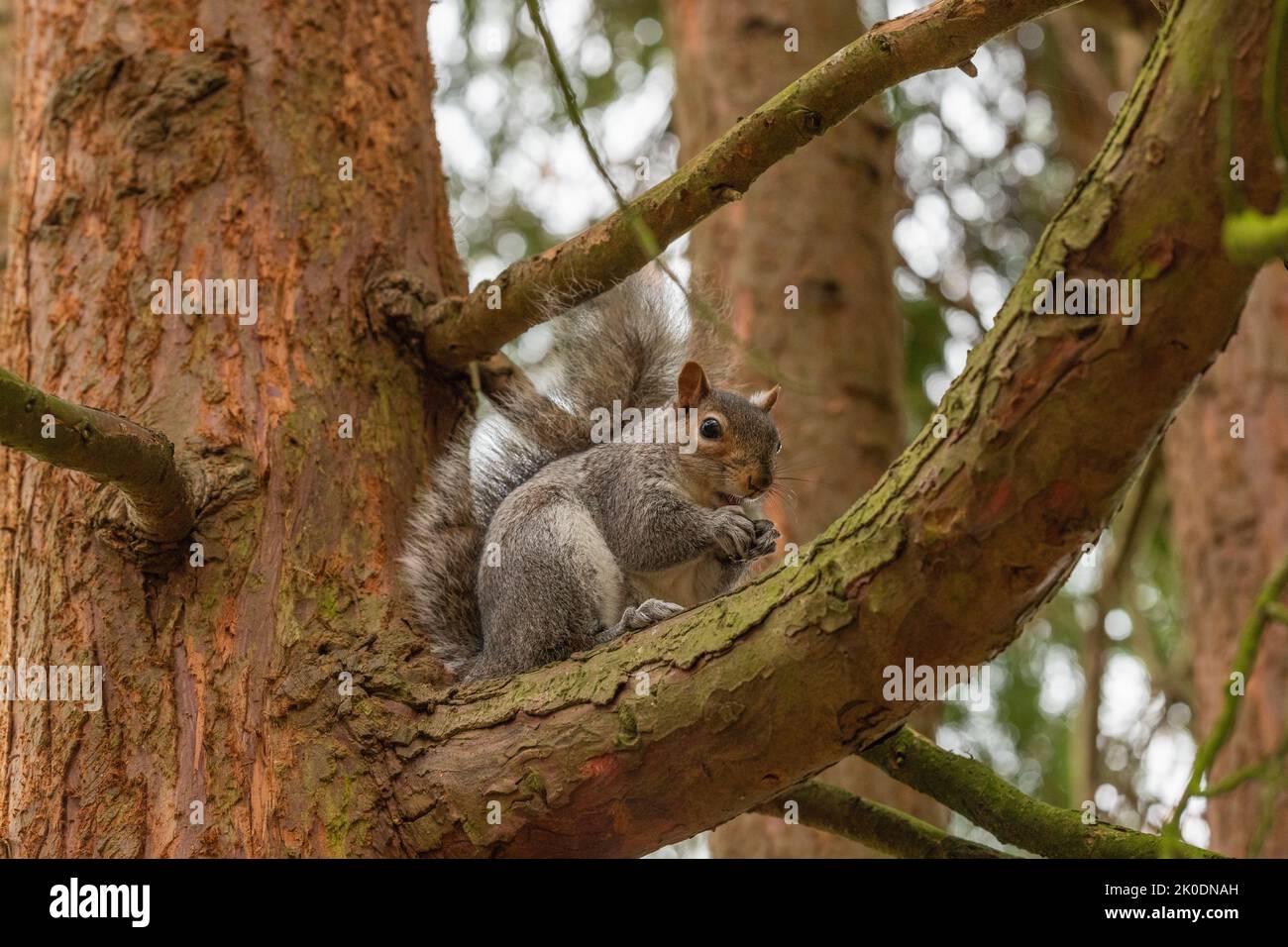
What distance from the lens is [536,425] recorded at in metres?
2.18

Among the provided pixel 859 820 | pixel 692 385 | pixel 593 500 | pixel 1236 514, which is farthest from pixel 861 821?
pixel 1236 514

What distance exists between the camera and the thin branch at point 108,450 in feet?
4.06

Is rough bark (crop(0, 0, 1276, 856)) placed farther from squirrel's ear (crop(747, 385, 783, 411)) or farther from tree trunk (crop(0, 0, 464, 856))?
squirrel's ear (crop(747, 385, 783, 411))

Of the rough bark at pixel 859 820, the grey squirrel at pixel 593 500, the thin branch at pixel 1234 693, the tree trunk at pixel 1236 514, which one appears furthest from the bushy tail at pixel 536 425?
the tree trunk at pixel 1236 514

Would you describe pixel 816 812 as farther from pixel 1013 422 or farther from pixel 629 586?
pixel 1013 422

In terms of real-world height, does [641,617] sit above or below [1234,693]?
above

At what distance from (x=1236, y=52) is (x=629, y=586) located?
130 cm

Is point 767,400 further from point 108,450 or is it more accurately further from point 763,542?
point 108,450

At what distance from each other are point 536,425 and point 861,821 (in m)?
0.84

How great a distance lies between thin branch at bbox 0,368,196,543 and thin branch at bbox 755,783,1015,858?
2.58 ft

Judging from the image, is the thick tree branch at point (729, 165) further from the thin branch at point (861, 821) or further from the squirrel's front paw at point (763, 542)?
the thin branch at point (861, 821)

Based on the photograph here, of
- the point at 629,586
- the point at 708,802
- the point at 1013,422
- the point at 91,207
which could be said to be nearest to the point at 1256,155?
the point at 1013,422

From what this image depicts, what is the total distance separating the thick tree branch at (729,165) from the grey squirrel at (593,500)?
158 millimetres

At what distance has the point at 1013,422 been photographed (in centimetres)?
105
